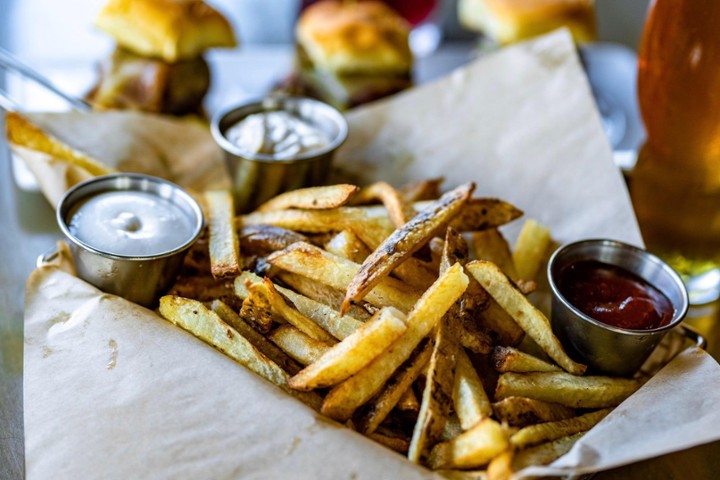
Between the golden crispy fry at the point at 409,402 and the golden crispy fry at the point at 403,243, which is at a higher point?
the golden crispy fry at the point at 403,243

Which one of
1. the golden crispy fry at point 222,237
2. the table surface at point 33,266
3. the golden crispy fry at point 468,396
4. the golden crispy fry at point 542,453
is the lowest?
the table surface at point 33,266

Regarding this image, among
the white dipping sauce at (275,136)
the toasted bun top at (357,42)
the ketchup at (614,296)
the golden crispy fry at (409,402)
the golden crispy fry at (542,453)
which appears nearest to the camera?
the golden crispy fry at (542,453)

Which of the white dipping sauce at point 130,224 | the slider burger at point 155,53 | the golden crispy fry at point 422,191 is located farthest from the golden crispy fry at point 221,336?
the slider burger at point 155,53

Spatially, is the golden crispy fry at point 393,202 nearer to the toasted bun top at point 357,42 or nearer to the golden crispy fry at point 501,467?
the golden crispy fry at point 501,467

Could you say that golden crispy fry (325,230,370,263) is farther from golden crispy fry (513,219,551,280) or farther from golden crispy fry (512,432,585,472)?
golden crispy fry (512,432,585,472)

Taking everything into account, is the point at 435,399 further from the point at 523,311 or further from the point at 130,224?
the point at 130,224

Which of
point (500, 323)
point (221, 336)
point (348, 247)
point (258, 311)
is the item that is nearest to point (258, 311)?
point (258, 311)

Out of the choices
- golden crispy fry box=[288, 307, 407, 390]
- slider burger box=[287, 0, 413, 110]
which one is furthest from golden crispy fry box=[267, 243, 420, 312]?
slider burger box=[287, 0, 413, 110]
